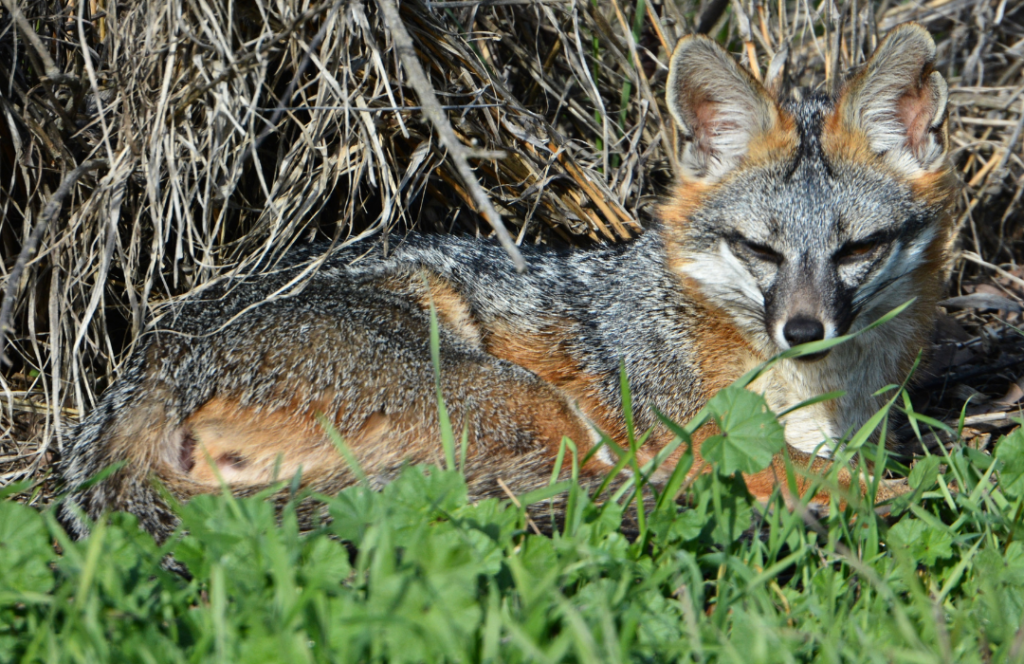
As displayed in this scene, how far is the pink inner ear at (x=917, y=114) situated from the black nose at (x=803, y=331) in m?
1.00

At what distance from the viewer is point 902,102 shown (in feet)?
10.9

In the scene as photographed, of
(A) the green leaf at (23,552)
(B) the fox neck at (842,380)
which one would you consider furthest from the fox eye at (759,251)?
(A) the green leaf at (23,552)

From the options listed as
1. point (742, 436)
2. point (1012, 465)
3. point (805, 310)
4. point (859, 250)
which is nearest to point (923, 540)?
point (1012, 465)

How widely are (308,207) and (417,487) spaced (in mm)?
1826

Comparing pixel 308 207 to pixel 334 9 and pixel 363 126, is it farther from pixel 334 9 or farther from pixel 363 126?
pixel 334 9

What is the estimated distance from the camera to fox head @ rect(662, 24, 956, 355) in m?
3.15

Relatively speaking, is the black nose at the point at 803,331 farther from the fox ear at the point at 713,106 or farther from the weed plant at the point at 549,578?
the fox ear at the point at 713,106

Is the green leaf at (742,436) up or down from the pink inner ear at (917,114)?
down

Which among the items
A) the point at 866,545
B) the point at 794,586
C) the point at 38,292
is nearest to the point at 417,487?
the point at 794,586

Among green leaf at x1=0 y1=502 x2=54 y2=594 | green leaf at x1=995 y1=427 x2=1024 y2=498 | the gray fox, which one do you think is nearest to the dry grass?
the gray fox

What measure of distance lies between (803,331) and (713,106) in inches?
42.6

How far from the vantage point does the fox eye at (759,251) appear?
3.25 metres

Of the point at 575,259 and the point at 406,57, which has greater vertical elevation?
the point at 406,57

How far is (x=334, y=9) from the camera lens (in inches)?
128
